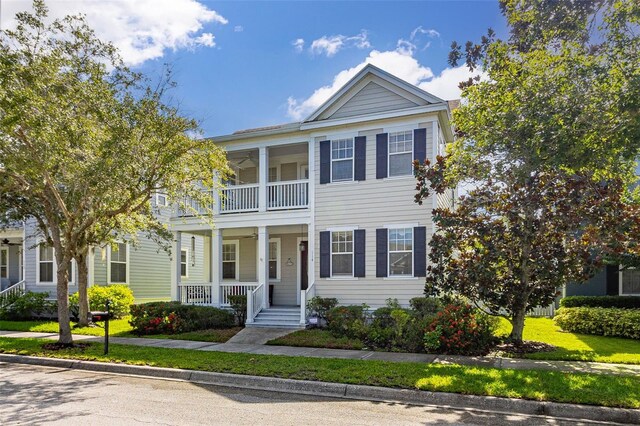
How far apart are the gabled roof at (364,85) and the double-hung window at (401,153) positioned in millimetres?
1108

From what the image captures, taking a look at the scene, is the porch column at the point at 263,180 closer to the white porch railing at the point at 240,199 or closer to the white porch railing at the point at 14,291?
the white porch railing at the point at 240,199

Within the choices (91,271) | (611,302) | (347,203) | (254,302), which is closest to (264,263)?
(254,302)

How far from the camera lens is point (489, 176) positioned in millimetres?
10688

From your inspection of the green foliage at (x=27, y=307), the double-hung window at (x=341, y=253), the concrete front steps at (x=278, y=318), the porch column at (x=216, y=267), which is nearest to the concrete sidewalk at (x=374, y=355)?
the concrete front steps at (x=278, y=318)

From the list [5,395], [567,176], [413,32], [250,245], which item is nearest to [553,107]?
[567,176]

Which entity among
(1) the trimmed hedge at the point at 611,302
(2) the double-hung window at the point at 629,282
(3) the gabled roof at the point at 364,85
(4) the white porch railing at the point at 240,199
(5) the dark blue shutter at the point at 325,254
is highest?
(3) the gabled roof at the point at 364,85

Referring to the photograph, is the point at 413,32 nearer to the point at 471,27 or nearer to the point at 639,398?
the point at 471,27

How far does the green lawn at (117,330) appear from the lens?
13601 mm

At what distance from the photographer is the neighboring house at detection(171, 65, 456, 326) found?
14.7m

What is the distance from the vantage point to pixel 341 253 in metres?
15.6

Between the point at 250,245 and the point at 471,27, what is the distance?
11557 millimetres

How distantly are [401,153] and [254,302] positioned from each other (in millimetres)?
6797

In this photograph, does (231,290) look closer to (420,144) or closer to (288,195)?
(288,195)

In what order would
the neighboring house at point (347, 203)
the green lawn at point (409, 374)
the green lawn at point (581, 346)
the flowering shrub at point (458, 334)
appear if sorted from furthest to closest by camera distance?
the neighboring house at point (347, 203), the flowering shrub at point (458, 334), the green lawn at point (581, 346), the green lawn at point (409, 374)
